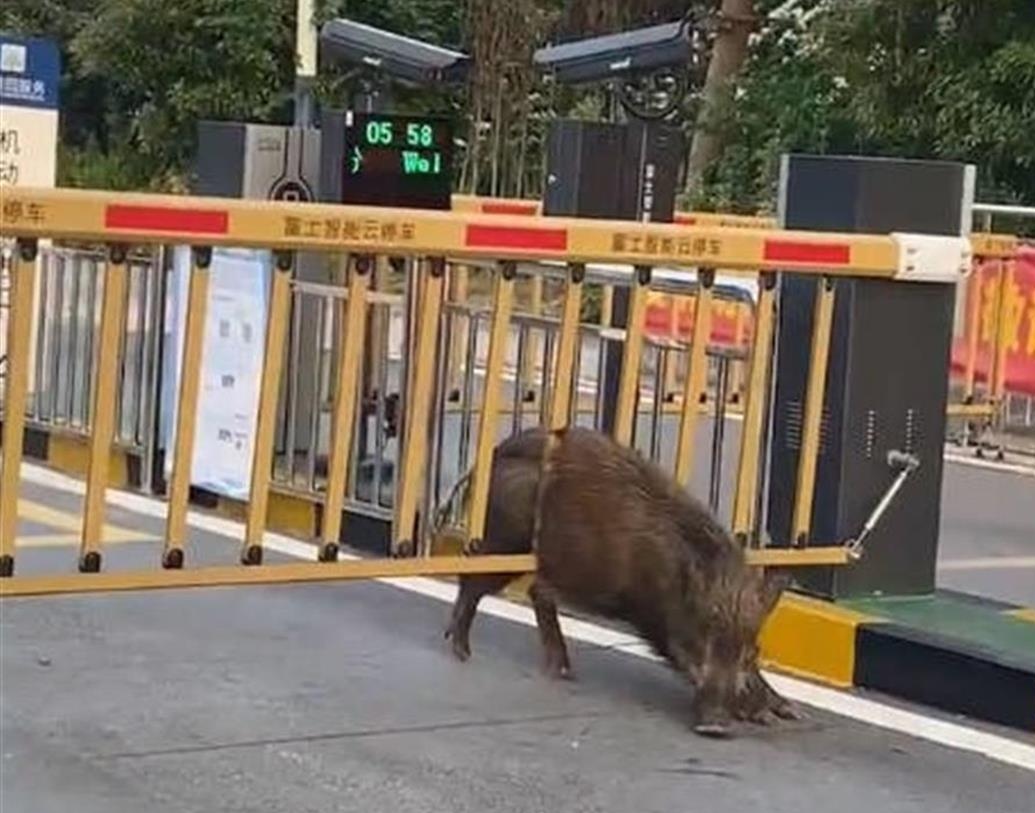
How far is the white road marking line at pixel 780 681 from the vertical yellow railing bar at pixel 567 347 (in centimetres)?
77

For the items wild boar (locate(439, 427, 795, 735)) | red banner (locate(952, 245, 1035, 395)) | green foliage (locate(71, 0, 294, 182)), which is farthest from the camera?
green foliage (locate(71, 0, 294, 182))

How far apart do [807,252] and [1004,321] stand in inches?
241

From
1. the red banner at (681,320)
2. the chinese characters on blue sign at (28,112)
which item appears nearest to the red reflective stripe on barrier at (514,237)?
the chinese characters on blue sign at (28,112)

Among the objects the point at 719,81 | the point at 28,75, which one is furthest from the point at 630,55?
the point at 719,81

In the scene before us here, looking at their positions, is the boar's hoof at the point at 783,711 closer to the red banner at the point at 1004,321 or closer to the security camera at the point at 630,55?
the red banner at the point at 1004,321

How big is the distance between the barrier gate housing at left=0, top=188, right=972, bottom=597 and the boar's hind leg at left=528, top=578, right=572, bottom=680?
10cm

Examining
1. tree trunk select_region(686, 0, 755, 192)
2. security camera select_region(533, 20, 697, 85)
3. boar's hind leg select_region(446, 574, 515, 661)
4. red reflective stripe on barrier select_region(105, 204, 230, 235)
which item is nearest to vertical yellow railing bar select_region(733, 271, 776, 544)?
boar's hind leg select_region(446, 574, 515, 661)

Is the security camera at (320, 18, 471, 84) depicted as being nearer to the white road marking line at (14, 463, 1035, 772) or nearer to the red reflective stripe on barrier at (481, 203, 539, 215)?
the red reflective stripe on barrier at (481, 203, 539, 215)

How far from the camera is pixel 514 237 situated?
7074 mm

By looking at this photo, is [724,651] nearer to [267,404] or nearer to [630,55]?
[267,404]

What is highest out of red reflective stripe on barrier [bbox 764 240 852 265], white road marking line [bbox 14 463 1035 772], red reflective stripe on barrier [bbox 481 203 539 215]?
red reflective stripe on barrier [bbox 481 203 539 215]

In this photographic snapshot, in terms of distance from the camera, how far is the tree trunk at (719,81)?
2358 centimetres

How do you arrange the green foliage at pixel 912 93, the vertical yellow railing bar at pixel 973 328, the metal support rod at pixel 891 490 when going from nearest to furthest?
1. the metal support rod at pixel 891 490
2. the vertical yellow railing bar at pixel 973 328
3. the green foliage at pixel 912 93

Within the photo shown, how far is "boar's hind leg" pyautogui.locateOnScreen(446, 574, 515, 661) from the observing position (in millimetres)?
7480
